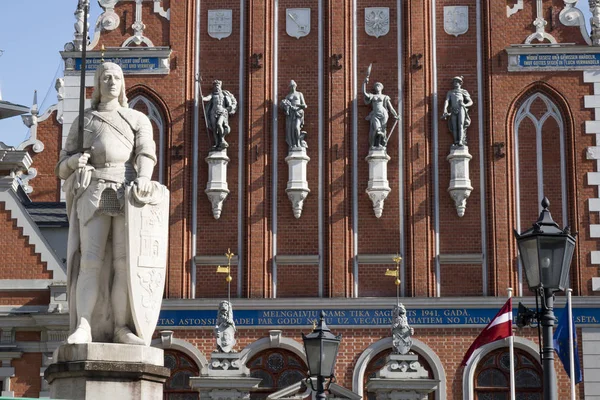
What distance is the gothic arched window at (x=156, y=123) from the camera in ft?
83.7

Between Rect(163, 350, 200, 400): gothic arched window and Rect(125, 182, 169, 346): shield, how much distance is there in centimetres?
1363

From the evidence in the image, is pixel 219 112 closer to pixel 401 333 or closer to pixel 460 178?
pixel 460 178

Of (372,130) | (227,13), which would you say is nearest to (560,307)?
(372,130)

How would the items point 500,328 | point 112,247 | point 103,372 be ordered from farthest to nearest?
point 500,328 < point 112,247 < point 103,372

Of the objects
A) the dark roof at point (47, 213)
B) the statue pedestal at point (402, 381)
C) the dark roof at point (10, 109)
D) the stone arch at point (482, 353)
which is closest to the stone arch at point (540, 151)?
the stone arch at point (482, 353)

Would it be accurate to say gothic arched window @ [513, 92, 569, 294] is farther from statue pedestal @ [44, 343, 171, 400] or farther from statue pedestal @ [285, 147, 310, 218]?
statue pedestal @ [44, 343, 171, 400]

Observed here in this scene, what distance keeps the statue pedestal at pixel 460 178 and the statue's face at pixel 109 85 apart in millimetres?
14154

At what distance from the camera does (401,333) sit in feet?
76.8

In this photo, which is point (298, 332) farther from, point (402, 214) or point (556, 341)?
point (556, 341)

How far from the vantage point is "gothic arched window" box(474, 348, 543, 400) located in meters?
24.0

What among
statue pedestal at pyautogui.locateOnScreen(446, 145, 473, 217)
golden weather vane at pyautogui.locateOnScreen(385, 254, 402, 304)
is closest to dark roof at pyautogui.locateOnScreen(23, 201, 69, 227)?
golden weather vane at pyautogui.locateOnScreen(385, 254, 402, 304)

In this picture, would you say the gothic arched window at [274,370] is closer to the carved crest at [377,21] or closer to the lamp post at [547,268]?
the carved crest at [377,21]

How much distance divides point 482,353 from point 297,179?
15.9ft

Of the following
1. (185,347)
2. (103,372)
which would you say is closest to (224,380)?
(185,347)
